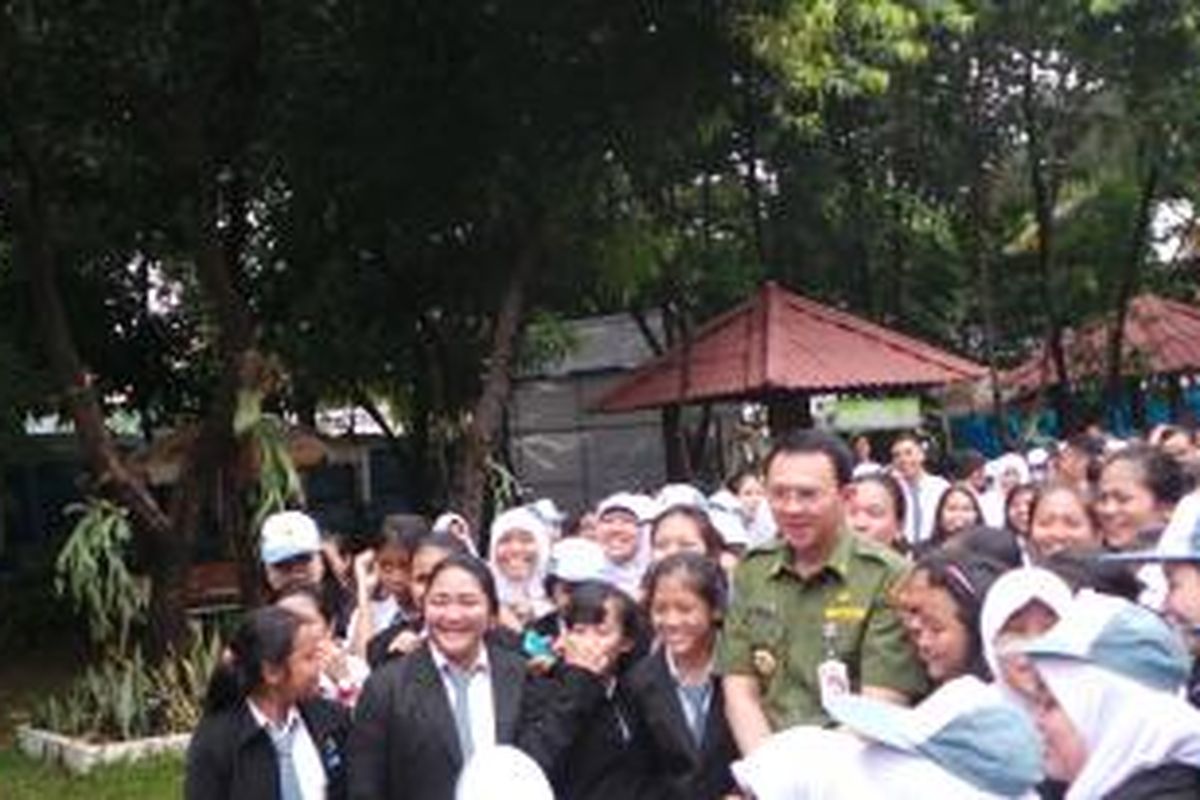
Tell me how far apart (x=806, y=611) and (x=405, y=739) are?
1008mm

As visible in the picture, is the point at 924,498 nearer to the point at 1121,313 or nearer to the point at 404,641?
the point at 404,641

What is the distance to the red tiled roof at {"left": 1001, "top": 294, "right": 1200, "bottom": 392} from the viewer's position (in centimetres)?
2061

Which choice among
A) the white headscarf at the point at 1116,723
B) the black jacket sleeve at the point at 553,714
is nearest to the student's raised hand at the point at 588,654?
the black jacket sleeve at the point at 553,714

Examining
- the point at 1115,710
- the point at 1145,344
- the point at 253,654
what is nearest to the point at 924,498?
the point at 253,654

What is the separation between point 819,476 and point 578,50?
31.6 feet

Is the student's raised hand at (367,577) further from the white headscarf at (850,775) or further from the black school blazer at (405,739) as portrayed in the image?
the white headscarf at (850,775)

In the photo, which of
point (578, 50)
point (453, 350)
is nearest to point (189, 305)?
point (453, 350)

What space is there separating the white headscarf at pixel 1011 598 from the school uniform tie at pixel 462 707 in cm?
131

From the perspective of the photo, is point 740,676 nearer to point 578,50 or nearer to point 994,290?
point 578,50

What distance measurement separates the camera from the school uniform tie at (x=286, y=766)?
4.71m

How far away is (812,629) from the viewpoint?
4.53 meters

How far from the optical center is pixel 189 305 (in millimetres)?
19734

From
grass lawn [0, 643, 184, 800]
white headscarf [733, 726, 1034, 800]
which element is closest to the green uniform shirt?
white headscarf [733, 726, 1034, 800]

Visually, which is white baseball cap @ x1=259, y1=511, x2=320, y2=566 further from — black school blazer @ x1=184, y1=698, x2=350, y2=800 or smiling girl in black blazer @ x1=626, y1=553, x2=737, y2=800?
smiling girl in black blazer @ x1=626, y1=553, x2=737, y2=800
